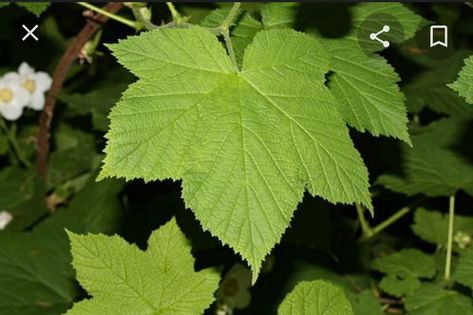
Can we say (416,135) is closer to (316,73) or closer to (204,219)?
(316,73)

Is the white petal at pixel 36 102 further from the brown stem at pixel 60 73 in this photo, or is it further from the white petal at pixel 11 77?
the brown stem at pixel 60 73

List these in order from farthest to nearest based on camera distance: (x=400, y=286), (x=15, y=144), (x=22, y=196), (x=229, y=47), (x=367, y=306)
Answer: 1. (x=15, y=144)
2. (x=22, y=196)
3. (x=400, y=286)
4. (x=367, y=306)
5. (x=229, y=47)

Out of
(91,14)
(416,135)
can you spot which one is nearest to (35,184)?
(91,14)

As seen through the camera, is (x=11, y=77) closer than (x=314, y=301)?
No

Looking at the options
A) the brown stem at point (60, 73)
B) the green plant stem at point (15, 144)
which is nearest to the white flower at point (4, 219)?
the brown stem at point (60, 73)

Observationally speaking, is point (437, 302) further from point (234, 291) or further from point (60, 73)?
point (60, 73)

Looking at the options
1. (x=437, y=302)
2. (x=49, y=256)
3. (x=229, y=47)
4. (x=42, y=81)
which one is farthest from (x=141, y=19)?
(x=42, y=81)
